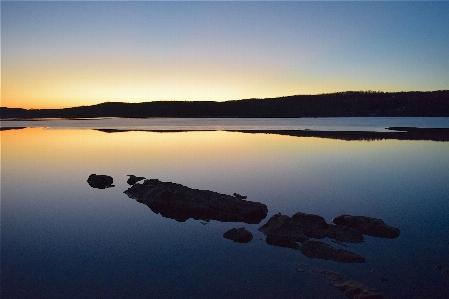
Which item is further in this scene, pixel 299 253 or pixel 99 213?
pixel 99 213

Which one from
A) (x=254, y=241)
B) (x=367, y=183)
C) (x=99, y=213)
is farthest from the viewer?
(x=367, y=183)

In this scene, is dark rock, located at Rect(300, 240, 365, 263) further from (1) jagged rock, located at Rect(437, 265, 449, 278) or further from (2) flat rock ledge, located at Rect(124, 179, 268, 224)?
(2) flat rock ledge, located at Rect(124, 179, 268, 224)

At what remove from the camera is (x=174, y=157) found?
1012 inches

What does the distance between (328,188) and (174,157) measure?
13141 mm

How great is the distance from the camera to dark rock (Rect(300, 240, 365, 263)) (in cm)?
803

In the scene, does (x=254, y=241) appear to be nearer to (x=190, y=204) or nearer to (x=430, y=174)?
(x=190, y=204)

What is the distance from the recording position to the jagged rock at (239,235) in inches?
376

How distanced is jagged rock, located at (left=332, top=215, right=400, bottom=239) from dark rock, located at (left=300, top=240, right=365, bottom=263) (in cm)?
174

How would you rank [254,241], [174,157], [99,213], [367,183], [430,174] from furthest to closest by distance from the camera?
[174,157] < [430,174] < [367,183] < [99,213] < [254,241]

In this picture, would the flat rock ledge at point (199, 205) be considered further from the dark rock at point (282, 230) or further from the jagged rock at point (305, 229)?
the jagged rock at point (305, 229)

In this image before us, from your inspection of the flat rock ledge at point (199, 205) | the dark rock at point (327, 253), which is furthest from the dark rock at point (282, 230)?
the flat rock ledge at point (199, 205)

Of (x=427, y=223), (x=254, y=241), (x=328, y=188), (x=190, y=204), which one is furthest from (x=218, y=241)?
(x=328, y=188)

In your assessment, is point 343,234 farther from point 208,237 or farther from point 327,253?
point 208,237

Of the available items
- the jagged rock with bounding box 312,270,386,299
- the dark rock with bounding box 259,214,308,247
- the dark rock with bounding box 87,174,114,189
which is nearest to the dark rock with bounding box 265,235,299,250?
the dark rock with bounding box 259,214,308,247
